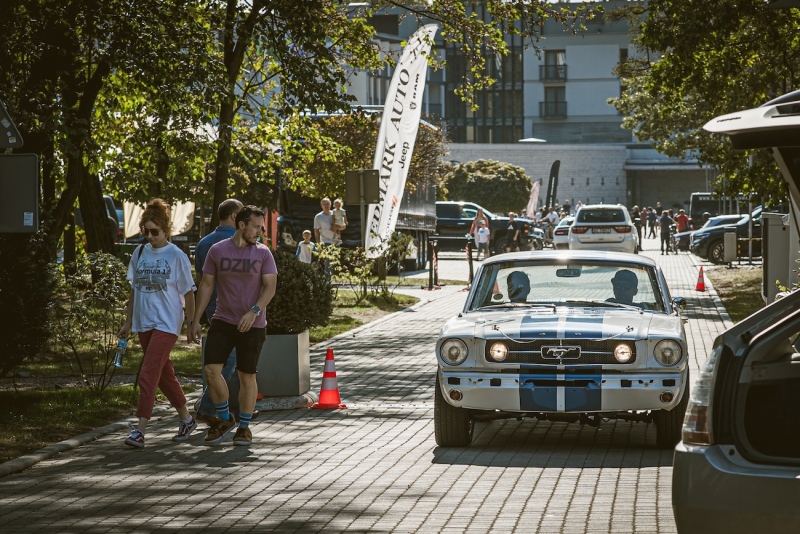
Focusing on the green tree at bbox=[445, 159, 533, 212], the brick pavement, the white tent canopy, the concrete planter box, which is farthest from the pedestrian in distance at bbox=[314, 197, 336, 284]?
the green tree at bbox=[445, 159, 533, 212]

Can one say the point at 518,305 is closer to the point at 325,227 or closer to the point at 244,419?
the point at 244,419

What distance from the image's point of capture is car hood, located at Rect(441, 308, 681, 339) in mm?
9516

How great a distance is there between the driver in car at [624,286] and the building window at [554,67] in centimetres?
9732

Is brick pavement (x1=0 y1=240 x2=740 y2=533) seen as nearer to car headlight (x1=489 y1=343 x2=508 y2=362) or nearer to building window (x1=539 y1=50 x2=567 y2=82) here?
car headlight (x1=489 y1=343 x2=508 y2=362)

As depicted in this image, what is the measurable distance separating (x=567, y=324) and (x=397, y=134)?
1694cm

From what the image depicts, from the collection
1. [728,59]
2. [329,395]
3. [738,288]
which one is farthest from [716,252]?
[329,395]

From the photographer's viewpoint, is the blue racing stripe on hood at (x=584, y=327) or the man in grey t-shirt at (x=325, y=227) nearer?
the blue racing stripe on hood at (x=584, y=327)

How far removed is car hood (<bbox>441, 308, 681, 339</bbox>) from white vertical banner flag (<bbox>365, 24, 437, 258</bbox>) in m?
14.8

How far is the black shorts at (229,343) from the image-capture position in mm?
10188

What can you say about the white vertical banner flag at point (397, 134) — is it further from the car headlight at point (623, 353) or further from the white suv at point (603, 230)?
the car headlight at point (623, 353)

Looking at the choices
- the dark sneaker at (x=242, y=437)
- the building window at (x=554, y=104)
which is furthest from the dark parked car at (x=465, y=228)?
the building window at (x=554, y=104)

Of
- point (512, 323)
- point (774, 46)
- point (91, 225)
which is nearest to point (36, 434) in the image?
point (512, 323)

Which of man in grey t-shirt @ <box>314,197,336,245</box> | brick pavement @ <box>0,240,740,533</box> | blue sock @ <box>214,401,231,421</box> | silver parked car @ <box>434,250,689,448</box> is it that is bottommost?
brick pavement @ <box>0,240,740,533</box>

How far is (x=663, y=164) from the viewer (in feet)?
314
